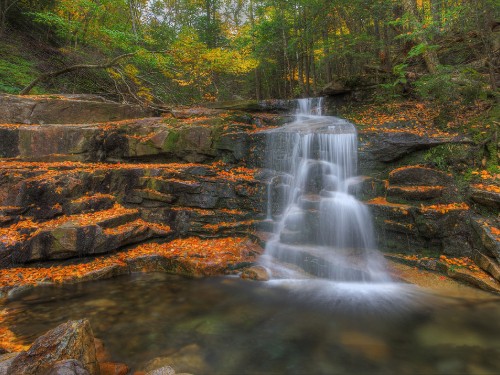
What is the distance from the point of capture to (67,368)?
2.57m

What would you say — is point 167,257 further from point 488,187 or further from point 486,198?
point 488,187

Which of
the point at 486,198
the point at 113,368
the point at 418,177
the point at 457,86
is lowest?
the point at 113,368

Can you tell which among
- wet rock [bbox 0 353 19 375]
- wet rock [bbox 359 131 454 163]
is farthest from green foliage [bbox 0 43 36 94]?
wet rock [bbox 359 131 454 163]

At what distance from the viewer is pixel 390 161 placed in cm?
772

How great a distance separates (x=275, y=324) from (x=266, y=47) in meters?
14.3

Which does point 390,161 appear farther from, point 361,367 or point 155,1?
point 155,1

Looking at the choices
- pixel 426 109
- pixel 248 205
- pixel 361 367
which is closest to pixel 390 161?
pixel 426 109

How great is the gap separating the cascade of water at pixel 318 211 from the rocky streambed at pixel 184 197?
0.34 m

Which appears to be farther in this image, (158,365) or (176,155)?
(176,155)

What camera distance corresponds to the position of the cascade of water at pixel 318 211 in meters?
6.50

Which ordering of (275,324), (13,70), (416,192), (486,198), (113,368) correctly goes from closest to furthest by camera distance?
1. (113,368)
2. (275,324)
3. (486,198)
4. (416,192)
5. (13,70)

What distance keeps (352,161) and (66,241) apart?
7.94 metres

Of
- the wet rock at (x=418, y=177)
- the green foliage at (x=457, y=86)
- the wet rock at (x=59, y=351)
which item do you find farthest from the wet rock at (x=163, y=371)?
the green foliage at (x=457, y=86)

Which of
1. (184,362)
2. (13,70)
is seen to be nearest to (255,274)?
(184,362)
